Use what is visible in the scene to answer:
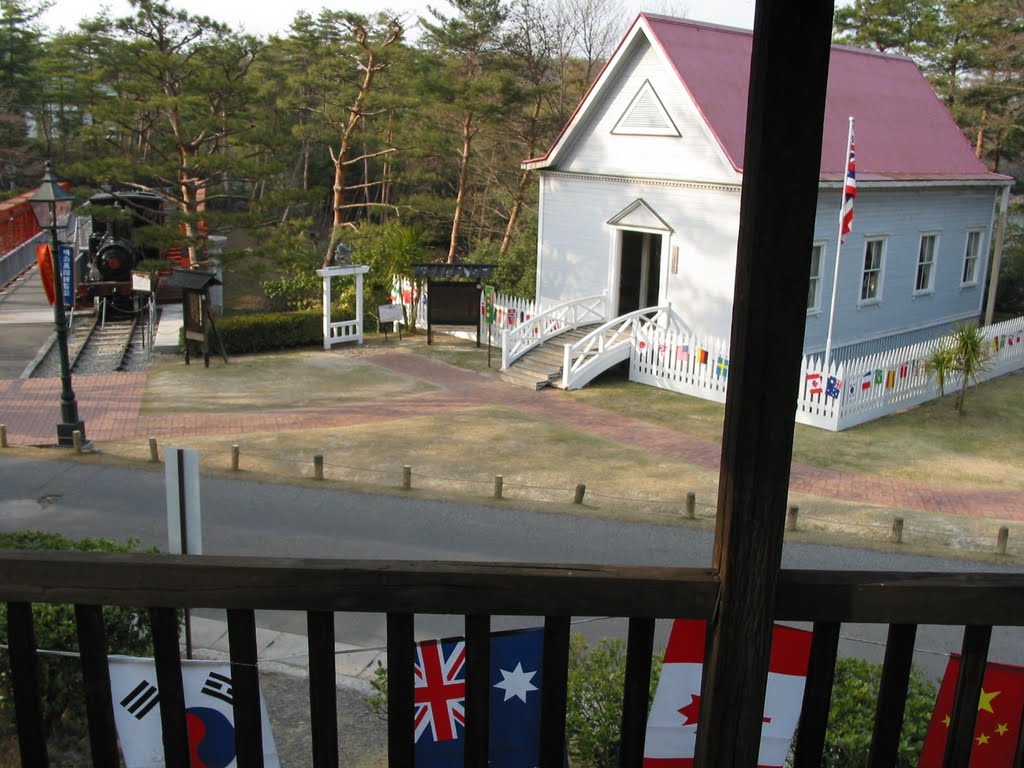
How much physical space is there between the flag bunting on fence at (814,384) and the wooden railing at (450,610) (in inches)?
621

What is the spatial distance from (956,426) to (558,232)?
10.2m

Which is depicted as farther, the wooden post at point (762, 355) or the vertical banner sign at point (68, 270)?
the vertical banner sign at point (68, 270)

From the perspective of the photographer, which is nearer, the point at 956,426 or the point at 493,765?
the point at 493,765

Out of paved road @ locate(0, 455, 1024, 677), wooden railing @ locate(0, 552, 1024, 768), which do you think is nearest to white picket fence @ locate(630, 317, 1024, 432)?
paved road @ locate(0, 455, 1024, 677)

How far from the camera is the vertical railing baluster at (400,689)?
245 cm

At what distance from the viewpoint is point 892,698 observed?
2553 mm

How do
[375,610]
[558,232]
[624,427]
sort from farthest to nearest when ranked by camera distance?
1. [558,232]
2. [624,427]
3. [375,610]

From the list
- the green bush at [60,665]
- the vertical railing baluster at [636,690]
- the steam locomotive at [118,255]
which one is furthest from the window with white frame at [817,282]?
the vertical railing baluster at [636,690]

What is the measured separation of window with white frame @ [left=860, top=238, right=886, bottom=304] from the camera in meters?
22.6

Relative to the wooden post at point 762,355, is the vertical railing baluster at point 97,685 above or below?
below

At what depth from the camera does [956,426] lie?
18016mm

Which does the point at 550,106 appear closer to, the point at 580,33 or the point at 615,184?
the point at 580,33

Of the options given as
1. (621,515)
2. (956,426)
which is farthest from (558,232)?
(621,515)

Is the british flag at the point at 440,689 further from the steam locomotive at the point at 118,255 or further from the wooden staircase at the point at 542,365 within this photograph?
the steam locomotive at the point at 118,255
